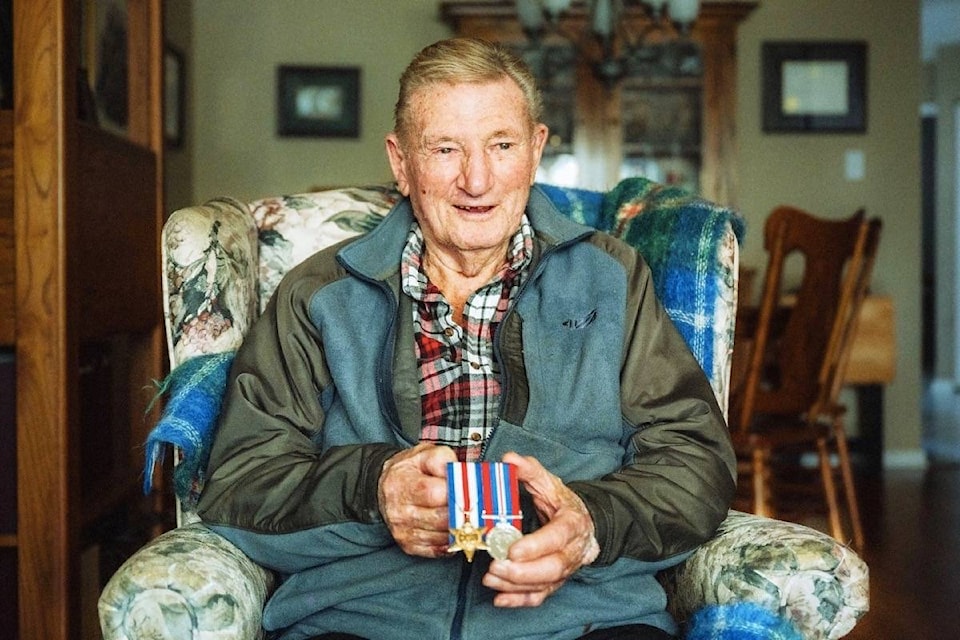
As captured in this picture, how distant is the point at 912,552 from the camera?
10.7 ft

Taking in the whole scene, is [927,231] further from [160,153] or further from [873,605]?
[160,153]

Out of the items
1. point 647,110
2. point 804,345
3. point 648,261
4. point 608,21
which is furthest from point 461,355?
point 647,110

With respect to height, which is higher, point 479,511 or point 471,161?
point 471,161

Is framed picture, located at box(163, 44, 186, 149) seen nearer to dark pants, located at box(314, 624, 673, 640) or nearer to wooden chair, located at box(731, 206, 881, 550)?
wooden chair, located at box(731, 206, 881, 550)

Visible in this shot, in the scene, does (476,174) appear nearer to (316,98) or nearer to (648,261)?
(648,261)

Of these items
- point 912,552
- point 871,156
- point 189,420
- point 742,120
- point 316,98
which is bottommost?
point 912,552

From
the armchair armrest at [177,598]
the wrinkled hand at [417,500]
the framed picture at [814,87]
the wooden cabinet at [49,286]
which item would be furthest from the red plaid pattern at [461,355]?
the framed picture at [814,87]

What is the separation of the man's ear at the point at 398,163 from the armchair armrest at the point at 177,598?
643mm

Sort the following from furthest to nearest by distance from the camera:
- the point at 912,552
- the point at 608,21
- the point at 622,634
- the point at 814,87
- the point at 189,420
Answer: the point at 814,87 < the point at 608,21 < the point at 912,552 < the point at 189,420 < the point at 622,634

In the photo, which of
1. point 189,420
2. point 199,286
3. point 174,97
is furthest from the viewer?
point 174,97

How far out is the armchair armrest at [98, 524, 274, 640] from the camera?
1.10 m

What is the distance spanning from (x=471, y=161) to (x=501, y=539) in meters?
0.59

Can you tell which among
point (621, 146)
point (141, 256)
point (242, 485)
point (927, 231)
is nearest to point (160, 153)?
point (141, 256)

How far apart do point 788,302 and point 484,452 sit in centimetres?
273
